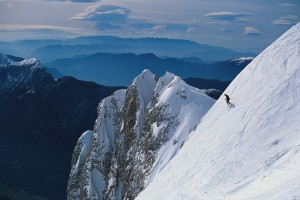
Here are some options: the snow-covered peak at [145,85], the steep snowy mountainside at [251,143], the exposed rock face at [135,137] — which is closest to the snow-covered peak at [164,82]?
the exposed rock face at [135,137]

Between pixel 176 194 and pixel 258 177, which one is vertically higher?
pixel 258 177

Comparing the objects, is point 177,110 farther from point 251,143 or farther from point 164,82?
point 251,143

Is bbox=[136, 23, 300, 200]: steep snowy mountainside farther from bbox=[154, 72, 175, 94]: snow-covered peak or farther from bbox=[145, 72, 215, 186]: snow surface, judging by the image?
bbox=[154, 72, 175, 94]: snow-covered peak

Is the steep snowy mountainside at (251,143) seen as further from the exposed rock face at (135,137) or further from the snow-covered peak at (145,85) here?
the snow-covered peak at (145,85)

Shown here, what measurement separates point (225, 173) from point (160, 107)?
165ft

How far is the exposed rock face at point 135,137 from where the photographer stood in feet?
278

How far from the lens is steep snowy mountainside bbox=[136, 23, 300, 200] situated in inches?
1499

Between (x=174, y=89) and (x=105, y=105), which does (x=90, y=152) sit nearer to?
(x=105, y=105)

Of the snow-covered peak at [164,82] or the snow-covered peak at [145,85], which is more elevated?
the snow-covered peak at [164,82]

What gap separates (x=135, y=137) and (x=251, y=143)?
189 feet

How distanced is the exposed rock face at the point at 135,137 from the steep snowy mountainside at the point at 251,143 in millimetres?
18299

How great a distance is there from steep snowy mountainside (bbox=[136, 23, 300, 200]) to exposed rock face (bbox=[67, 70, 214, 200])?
18299mm

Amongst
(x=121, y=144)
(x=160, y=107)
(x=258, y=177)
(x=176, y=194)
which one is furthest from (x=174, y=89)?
(x=258, y=177)

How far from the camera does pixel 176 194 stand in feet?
160
